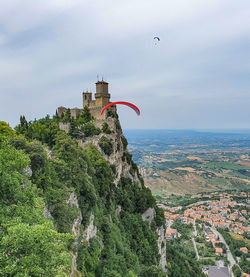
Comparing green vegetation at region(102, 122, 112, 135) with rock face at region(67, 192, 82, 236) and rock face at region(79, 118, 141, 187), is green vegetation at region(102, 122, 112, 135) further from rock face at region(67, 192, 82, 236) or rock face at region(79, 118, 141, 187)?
rock face at region(67, 192, 82, 236)

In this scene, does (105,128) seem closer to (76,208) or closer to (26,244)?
(76,208)

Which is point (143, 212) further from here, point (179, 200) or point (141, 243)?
point (179, 200)

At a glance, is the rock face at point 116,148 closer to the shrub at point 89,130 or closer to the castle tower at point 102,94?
the shrub at point 89,130

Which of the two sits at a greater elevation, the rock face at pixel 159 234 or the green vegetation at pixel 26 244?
the green vegetation at pixel 26 244

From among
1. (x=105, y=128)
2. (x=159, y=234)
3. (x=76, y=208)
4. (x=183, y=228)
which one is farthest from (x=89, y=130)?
(x=183, y=228)

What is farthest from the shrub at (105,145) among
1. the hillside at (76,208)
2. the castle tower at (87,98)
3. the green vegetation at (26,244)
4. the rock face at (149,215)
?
the green vegetation at (26,244)

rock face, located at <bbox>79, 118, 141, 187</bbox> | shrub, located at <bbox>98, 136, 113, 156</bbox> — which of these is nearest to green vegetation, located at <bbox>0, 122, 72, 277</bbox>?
shrub, located at <bbox>98, 136, 113, 156</bbox>
